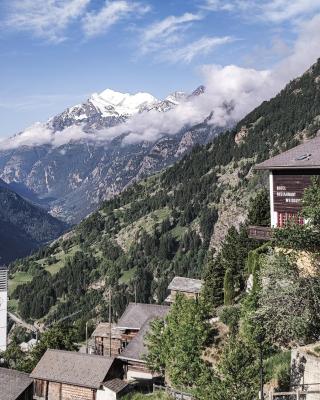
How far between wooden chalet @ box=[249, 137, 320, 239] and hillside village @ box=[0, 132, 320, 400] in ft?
0.34

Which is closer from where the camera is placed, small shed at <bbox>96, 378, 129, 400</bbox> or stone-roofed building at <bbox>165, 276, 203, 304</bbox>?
small shed at <bbox>96, 378, 129, 400</bbox>

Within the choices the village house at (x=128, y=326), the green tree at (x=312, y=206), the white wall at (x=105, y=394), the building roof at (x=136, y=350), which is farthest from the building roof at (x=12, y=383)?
the green tree at (x=312, y=206)

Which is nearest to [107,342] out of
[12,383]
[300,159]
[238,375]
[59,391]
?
[12,383]

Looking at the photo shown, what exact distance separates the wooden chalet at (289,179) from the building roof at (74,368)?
24177mm

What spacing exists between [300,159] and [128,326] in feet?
142

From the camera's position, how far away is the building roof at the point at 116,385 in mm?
59666

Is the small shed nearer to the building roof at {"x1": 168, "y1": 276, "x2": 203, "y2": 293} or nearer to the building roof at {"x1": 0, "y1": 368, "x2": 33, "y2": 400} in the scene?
the building roof at {"x1": 0, "y1": 368, "x2": 33, "y2": 400}

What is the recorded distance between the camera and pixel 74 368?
208 ft

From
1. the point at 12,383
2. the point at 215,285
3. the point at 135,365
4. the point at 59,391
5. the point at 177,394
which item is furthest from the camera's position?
the point at 215,285

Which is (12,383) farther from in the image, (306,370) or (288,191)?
(306,370)

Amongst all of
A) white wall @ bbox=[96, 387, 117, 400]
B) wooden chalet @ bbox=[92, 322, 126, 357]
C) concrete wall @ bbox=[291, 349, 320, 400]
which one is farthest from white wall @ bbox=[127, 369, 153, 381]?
concrete wall @ bbox=[291, 349, 320, 400]

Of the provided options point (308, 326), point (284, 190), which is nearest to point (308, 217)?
point (308, 326)

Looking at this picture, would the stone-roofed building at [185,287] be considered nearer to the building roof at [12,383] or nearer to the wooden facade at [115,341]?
the wooden facade at [115,341]

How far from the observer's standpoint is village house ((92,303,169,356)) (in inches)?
3173
